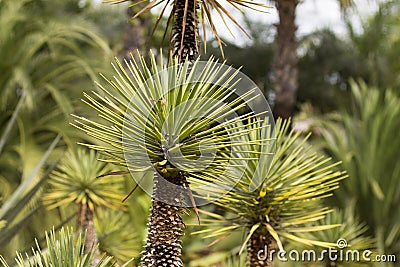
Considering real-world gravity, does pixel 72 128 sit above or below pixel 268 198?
above

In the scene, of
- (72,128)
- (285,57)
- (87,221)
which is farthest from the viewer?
(72,128)

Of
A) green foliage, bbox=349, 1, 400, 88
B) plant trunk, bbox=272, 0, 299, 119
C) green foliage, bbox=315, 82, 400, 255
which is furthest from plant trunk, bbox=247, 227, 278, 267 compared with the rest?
green foliage, bbox=349, 1, 400, 88

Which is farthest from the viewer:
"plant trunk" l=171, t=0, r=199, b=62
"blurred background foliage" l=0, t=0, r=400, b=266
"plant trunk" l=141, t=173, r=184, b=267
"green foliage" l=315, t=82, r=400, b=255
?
"green foliage" l=315, t=82, r=400, b=255

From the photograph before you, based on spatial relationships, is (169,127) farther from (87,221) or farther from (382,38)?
(382,38)

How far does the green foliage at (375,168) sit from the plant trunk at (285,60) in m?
0.76

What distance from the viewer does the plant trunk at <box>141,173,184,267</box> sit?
0.89 metres

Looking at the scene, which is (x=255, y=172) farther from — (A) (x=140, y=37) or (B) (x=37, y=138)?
(B) (x=37, y=138)

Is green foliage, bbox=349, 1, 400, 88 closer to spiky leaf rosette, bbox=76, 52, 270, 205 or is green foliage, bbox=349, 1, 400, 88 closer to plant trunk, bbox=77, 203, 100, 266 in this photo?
plant trunk, bbox=77, 203, 100, 266

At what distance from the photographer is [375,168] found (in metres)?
4.95

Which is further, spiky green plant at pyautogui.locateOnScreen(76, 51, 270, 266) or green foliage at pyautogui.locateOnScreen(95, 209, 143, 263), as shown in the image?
green foliage at pyautogui.locateOnScreen(95, 209, 143, 263)

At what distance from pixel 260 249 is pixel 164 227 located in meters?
0.36

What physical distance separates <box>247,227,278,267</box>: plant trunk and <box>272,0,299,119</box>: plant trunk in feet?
10.8

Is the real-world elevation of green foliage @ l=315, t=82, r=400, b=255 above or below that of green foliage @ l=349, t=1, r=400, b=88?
below

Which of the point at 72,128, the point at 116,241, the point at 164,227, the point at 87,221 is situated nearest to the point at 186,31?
the point at 164,227
